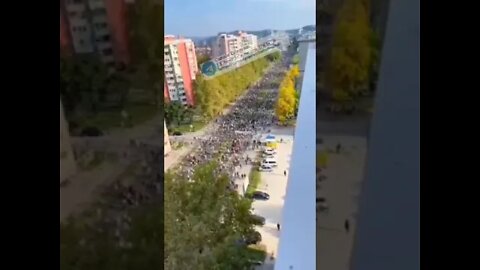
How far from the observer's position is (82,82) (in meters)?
1.74

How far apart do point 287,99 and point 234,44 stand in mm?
275

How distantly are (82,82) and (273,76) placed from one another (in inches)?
26.1

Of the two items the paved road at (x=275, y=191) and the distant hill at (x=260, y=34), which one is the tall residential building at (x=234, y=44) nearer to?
the distant hill at (x=260, y=34)

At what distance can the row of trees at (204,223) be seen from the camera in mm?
1858

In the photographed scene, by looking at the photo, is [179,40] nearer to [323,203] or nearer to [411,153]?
[323,203]

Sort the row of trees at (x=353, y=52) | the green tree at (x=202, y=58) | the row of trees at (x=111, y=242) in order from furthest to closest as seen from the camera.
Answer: the green tree at (x=202, y=58) → the row of trees at (x=111, y=242) → the row of trees at (x=353, y=52)

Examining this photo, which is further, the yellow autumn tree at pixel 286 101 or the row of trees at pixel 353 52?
the yellow autumn tree at pixel 286 101

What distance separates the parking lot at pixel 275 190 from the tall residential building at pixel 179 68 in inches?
14.1

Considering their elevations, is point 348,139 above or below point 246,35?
below

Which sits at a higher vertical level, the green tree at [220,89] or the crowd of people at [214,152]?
the green tree at [220,89]

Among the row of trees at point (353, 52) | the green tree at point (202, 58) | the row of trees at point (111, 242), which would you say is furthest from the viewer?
the green tree at point (202, 58)

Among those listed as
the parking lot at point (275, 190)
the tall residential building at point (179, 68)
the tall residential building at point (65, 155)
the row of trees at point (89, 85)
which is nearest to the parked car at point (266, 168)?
the parking lot at point (275, 190)
